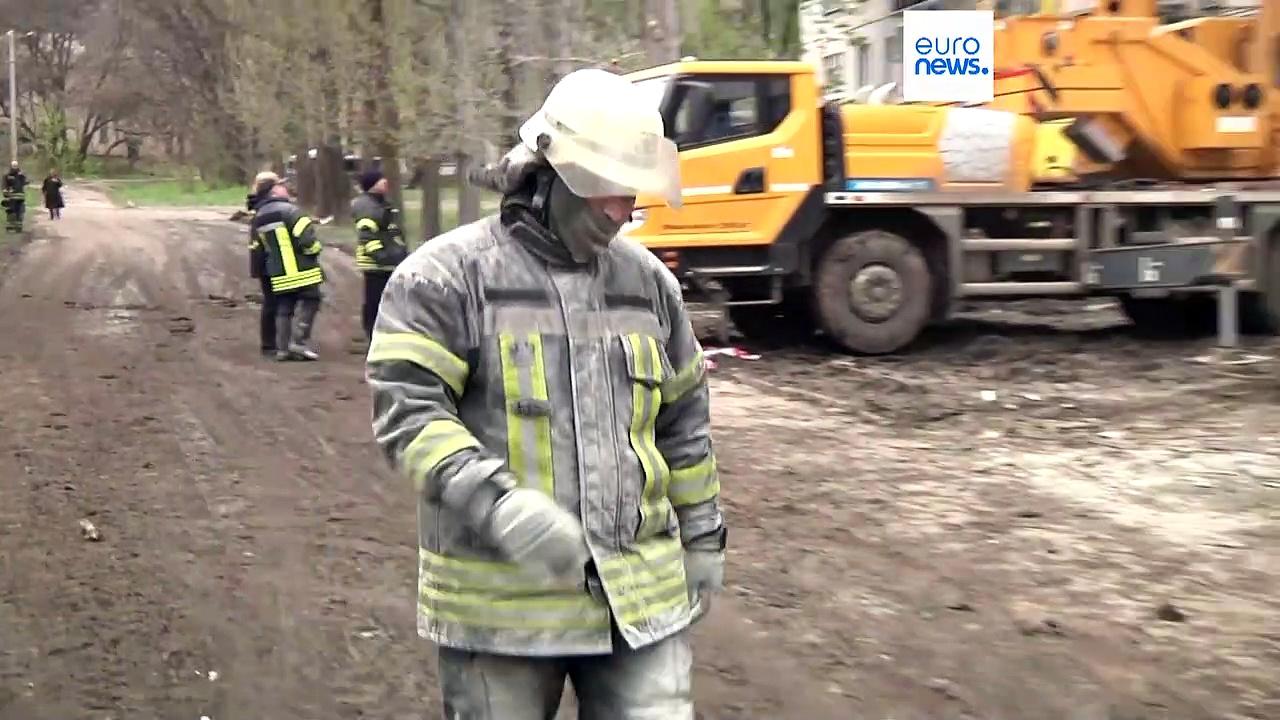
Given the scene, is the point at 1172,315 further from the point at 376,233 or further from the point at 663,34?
the point at 376,233

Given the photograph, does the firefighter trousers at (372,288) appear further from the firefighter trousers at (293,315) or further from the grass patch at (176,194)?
the grass patch at (176,194)

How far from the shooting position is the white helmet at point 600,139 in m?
3.21

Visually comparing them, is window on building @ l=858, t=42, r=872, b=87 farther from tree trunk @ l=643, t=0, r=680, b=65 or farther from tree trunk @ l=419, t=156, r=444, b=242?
tree trunk @ l=643, t=0, r=680, b=65

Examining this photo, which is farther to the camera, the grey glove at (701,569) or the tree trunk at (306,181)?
the tree trunk at (306,181)

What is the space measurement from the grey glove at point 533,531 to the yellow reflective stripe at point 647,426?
0.26 metres

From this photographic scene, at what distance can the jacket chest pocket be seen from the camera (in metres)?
3.31

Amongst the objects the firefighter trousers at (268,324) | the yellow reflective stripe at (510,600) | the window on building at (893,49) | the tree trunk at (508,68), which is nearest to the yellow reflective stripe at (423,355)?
the yellow reflective stripe at (510,600)

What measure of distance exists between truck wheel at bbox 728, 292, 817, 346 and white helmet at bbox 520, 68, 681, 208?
1338 cm

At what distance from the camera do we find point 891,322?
1534cm

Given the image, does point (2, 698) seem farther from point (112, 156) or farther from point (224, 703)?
point (112, 156)

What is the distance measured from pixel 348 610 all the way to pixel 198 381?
7.56 m

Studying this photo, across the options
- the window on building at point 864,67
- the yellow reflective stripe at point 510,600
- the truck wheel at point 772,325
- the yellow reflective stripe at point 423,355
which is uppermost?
the window on building at point 864,67

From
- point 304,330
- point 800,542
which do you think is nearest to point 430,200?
point 304,330

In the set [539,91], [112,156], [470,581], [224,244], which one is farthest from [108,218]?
[112,156]
